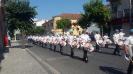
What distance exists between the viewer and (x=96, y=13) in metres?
77.6

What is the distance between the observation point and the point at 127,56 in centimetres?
1569

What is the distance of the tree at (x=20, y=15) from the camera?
5544cm

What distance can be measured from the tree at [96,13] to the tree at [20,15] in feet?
73.5

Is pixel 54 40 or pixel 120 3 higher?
pixel 120 3

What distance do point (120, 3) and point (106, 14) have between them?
5.23 meters

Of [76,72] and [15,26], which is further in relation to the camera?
[15,26]

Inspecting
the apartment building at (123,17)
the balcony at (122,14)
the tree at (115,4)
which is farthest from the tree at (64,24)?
the apartment building at (123,17)

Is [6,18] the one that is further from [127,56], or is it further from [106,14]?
[127,56]

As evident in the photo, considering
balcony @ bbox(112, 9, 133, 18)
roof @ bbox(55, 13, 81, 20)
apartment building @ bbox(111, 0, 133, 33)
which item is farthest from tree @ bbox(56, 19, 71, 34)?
apartment building @ bbox(111, 0, 133, 33)

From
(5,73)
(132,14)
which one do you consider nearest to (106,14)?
(132,14)

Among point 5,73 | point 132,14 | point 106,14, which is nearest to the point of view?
point 5,73

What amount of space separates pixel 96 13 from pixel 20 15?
24.2 m

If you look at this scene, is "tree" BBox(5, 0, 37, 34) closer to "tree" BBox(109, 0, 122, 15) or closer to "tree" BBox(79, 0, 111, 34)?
"tree" BBox(109, 0, 122, 15)

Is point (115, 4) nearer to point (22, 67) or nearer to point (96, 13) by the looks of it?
point (96, 13)
